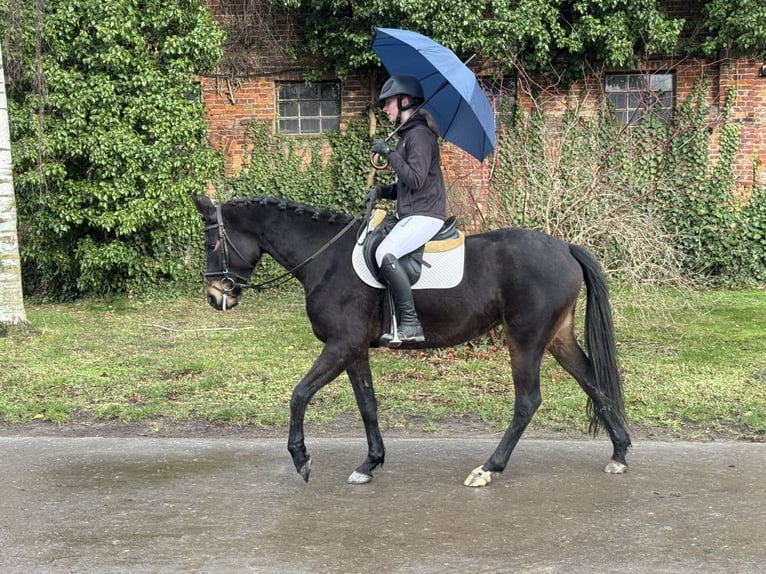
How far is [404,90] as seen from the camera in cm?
545

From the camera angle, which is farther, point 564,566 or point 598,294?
point 598,294

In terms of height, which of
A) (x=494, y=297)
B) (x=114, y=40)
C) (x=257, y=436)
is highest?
(x=114, y=40)

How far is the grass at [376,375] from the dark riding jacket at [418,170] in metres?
2.23

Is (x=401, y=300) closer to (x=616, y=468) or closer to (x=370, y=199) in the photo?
(x=370, y=199)

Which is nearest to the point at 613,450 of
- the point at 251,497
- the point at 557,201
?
the point at 251,497

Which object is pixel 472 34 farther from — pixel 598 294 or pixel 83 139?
pixel 598 294

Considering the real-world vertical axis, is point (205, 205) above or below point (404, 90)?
below

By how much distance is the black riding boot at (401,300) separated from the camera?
5441 millimetres

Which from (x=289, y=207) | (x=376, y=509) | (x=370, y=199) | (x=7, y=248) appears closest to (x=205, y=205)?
(x=289, y=207)

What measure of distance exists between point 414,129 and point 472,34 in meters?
9.61

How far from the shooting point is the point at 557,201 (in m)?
9.14

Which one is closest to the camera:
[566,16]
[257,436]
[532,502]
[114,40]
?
[532,502]

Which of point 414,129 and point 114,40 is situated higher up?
point 114,40

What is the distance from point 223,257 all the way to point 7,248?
272 inches
